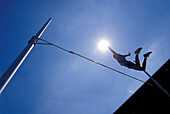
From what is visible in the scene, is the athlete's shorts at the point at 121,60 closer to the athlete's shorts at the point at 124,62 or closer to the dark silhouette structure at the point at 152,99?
the athlete's shorts at the point at 124,62

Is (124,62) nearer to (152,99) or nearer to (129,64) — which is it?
(129,64)

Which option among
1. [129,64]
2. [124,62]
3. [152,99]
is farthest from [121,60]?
[152,99]

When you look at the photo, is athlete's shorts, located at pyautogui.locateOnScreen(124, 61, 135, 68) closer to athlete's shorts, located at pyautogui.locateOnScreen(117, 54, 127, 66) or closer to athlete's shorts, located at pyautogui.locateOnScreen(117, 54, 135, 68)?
athlete's shorts, located at pyautogui.locateOnScreen(117, 54, 135, 68)

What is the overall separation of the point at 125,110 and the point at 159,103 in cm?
192

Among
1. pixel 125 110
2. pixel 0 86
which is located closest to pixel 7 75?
pixel 0 86

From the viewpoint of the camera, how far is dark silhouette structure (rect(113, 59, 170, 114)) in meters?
4.85

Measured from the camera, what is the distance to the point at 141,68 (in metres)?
5.68

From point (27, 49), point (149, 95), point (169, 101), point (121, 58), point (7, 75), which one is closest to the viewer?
point (7, 75)

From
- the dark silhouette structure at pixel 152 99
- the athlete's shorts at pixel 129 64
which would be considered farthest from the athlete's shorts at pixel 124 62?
the dark silhouette structure at pixel 152 99

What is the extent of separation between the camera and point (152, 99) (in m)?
5.25

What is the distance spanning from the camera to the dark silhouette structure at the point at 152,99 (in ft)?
15.9

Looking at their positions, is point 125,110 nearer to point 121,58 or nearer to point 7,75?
point 121,58

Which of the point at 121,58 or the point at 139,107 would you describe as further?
the point at 121,58

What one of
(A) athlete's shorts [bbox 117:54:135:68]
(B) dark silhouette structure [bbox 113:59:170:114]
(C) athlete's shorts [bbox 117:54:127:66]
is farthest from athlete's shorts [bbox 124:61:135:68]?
(B) dark silhouette structure [bbox 113:59:170:114]
